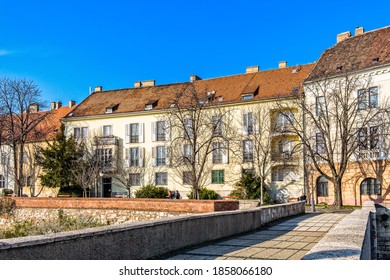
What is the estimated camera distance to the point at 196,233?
9656 mm

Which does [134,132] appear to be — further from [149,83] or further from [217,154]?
[217,154]

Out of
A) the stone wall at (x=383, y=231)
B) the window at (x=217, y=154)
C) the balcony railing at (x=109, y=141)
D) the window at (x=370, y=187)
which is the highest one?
the balcony railing at (x=109, y=141)

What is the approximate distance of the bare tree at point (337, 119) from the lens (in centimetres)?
2888

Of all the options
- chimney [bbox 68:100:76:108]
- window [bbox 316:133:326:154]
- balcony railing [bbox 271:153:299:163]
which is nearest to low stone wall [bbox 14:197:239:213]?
window [bbox 316:133:326:154]

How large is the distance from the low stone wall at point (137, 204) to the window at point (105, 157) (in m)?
14.6

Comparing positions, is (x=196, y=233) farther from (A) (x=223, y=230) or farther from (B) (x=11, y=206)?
(B) (x=11, y=206)

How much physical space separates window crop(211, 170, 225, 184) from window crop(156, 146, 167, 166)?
16.5ft

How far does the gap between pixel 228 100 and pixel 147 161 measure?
9.47 m

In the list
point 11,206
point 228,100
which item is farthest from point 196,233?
point 228,100

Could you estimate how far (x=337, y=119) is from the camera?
2944cm

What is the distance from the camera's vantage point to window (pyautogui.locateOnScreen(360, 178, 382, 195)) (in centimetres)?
3073

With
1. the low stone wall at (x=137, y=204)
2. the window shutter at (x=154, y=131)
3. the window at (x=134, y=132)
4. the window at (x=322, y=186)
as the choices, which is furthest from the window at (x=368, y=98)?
the window at (x=134, y=132)

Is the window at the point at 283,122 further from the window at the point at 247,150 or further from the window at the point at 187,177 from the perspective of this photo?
the window at the point at 187,177

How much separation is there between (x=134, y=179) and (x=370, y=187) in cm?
2127
